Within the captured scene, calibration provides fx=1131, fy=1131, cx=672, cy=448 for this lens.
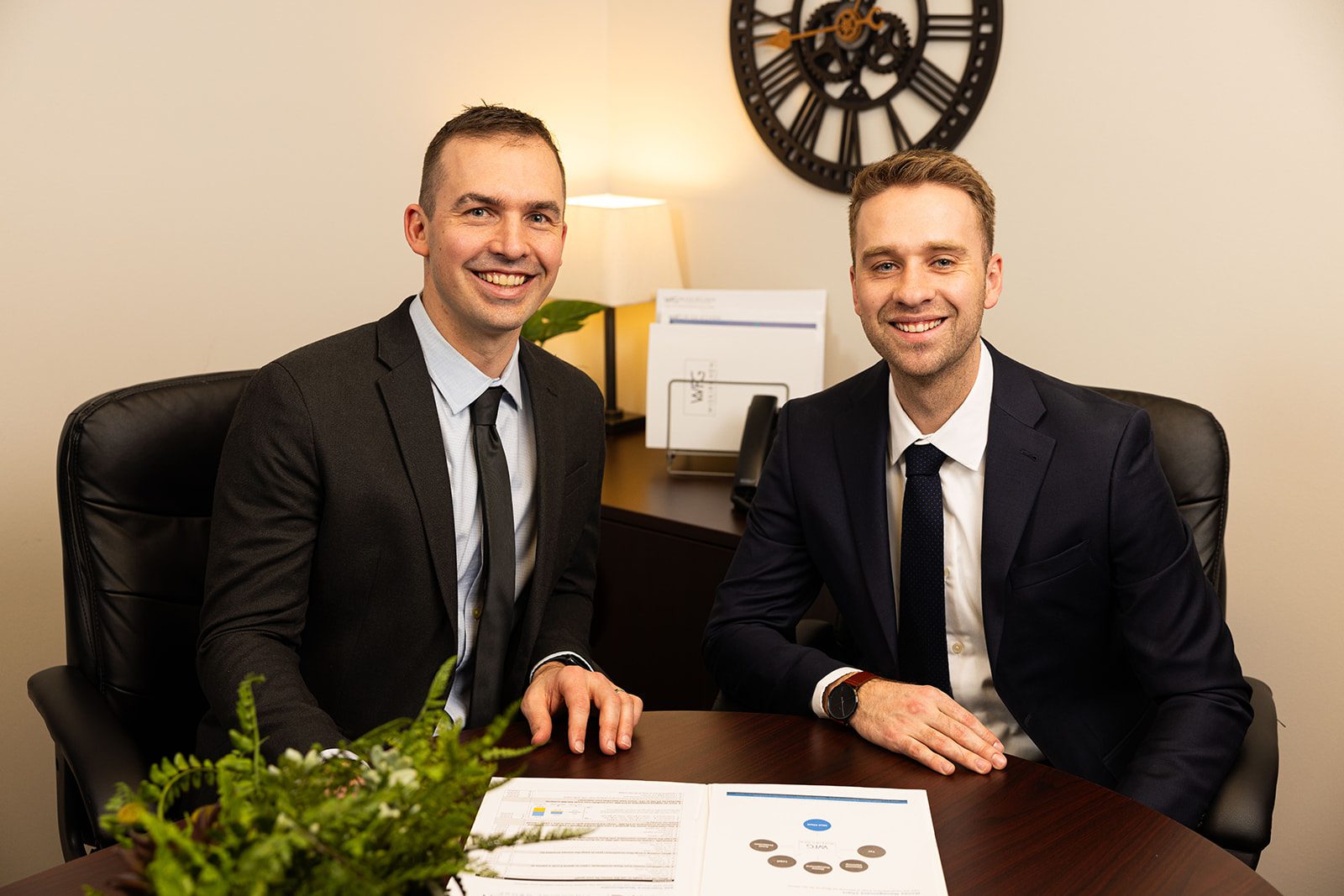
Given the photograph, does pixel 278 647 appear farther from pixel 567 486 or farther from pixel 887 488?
pixel 887 488

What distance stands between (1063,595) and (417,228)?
1153 mm

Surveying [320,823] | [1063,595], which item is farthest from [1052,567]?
[320,823]

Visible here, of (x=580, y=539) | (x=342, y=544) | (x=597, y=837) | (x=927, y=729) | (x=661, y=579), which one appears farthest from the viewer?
(x=661, y=579)

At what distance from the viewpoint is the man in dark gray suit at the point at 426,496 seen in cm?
157

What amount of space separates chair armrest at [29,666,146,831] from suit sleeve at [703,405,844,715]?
32.8 inches

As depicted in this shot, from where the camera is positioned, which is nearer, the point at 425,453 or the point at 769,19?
the point at 425,453

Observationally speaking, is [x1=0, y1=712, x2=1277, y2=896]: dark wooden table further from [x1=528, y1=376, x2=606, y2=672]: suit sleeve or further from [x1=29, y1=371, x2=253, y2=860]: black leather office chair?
[x1=29, y1=371, x2=253, y2=860]: black leather office chair

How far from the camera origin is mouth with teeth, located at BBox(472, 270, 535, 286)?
173 cm

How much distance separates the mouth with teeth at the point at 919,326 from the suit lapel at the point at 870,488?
0.14 metres

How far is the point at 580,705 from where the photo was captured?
4.63ft

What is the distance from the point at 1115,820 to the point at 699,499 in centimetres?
148

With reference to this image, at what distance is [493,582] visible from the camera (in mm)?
1700

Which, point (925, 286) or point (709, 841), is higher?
point (925, 286)

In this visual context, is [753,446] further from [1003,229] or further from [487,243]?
[487,243]
